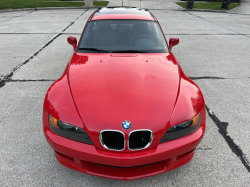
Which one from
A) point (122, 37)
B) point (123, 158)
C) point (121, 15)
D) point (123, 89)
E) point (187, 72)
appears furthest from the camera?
point (187, 72)

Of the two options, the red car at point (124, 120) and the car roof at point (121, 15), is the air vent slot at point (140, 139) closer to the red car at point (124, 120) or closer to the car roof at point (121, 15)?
the red car at point (124, 120)

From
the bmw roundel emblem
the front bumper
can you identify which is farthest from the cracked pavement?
the bmw roundel emblem

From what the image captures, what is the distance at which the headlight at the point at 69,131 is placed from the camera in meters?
1.77

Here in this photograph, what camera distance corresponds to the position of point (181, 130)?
72.9 inches

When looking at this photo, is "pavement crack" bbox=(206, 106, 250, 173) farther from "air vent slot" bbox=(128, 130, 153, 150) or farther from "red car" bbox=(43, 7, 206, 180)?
"air vent slot" bbox=(128, 130, 153, 150)

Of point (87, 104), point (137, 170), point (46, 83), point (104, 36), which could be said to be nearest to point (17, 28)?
point (46, 83)

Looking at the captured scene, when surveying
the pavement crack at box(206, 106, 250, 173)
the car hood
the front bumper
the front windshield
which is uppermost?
Result: the front windshield

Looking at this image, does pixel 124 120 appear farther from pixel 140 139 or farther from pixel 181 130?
pixel 181 130

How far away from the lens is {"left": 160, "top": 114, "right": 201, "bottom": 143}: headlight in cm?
180

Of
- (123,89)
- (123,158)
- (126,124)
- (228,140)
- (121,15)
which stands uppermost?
(121,15)

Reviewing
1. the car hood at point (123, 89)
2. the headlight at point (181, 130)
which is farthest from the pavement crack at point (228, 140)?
the car hood at point (123, 89)

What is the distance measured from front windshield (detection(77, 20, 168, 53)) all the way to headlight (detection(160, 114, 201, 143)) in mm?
1469

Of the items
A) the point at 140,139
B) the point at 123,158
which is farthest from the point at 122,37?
the point at 123,158

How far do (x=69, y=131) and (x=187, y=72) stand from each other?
3.72 m
